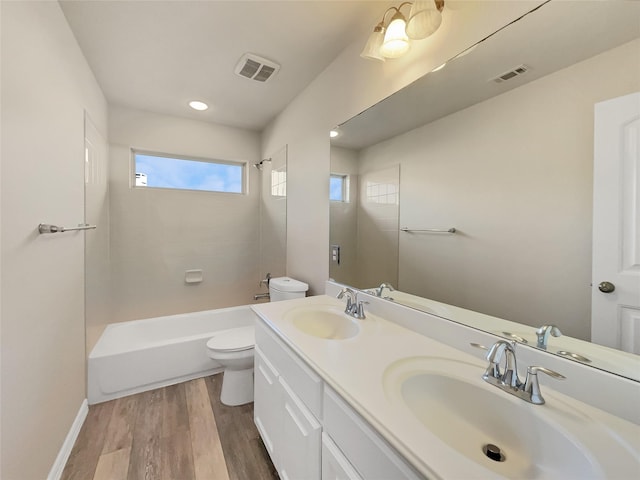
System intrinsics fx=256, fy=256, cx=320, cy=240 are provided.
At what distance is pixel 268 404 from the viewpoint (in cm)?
131

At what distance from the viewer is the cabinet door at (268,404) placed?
1194mm

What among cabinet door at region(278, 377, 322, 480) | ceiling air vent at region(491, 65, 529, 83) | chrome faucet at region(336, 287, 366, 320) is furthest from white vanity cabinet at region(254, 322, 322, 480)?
ceiling air vent at region(491, 65, 529, 83)

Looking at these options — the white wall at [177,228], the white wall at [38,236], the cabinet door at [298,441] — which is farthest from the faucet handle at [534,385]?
the white wall at [177,228]

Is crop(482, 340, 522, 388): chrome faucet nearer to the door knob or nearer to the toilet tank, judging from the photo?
the door knob

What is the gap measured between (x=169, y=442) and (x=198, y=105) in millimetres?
2685

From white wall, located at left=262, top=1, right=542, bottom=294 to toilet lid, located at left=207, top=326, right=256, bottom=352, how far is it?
2.09 feet

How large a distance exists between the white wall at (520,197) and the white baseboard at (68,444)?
2024 mm

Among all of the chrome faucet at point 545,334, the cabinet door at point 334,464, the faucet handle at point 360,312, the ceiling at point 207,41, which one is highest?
the ceiling at point 207,41

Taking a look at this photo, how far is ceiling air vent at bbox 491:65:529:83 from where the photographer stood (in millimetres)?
872

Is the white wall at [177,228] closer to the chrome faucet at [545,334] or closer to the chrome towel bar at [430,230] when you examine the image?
the chrome towel bar at [430,230]

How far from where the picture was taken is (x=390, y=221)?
145 centimetres

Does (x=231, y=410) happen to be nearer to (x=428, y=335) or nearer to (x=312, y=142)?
(x=428, y=335)

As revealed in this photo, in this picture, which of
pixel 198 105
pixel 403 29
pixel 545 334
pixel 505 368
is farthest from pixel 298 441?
pixel 198 105

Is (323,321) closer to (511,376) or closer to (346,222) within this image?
(346,222)
